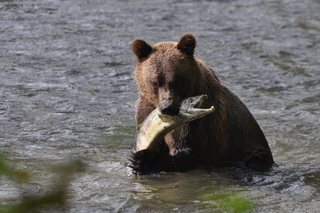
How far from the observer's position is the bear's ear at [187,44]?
514 cm

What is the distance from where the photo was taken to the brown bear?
4.97 metres

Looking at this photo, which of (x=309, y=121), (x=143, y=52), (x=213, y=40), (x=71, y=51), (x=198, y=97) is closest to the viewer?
(x=198, y=97)

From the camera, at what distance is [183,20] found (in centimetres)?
1323

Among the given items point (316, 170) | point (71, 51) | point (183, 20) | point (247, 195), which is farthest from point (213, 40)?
point (247, 195)

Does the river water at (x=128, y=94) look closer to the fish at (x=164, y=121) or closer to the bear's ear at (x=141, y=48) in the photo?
the fish at (x=164, y=121)

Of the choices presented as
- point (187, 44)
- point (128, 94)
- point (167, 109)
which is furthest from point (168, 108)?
point (128, 94)

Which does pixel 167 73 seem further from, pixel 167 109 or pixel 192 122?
pixel 192 122

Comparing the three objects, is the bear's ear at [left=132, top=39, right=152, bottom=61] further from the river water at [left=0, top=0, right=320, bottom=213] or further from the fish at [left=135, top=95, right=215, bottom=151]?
the river water at [left=0, top=0, right=320, bottom=213]

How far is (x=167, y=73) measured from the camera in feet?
16.2

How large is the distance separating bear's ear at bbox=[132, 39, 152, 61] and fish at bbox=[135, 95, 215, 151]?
62cm

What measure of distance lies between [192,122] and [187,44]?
78 cm

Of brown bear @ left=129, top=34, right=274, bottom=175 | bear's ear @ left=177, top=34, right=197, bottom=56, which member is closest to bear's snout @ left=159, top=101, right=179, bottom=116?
brown bear @ left=129, top=34, right=274, bottom=175

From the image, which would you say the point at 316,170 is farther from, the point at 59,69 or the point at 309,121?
the point at 59,69

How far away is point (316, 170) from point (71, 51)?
6.29 m
